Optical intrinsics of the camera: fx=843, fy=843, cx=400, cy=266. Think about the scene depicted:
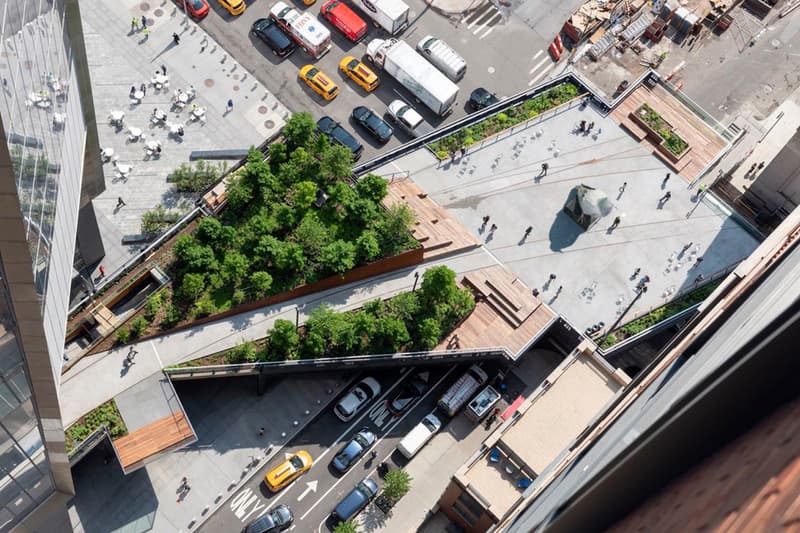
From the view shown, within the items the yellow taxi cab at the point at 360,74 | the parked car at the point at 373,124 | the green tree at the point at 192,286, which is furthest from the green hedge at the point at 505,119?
the green tree at the point at 192,286

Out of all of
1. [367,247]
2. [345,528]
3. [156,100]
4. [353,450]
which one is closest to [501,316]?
[367,247]

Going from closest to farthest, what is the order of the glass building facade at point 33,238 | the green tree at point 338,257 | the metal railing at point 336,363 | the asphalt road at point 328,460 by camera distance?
the glass building facade at point 33,238, the metal railing at point 336,363, the asphalt road at point 328,460, the green tree at point 338,257

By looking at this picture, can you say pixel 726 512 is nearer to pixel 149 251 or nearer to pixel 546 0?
pixel 149 251

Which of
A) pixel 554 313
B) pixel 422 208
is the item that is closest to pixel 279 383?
pixel 422 208

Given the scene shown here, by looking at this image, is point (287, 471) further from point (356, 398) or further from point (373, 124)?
point (373, 124)

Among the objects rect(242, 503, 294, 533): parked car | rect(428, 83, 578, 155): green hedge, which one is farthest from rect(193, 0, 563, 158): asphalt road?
rect(242, 503, 294, 533): parked car

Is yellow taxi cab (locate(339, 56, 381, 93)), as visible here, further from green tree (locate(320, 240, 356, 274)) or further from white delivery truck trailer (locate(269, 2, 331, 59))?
green tree (locate(320, 240, 356, 274))

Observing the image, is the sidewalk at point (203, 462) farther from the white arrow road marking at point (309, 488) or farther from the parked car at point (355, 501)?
the parked car at point (355, 501)
